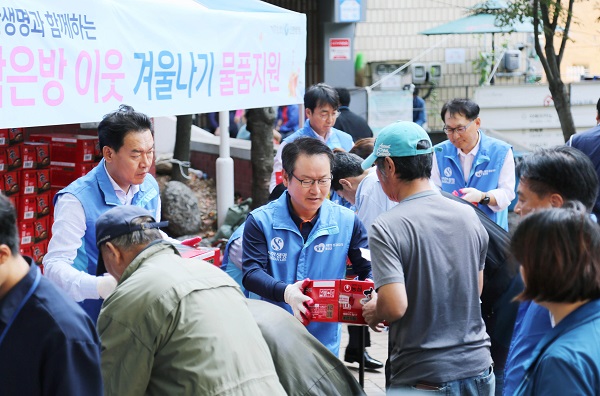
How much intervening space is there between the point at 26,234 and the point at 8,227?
424 centimetres

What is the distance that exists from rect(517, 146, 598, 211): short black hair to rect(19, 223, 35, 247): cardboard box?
14.5 feet

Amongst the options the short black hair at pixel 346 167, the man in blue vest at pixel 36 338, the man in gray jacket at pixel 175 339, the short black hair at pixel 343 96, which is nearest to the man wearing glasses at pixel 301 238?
the man in gray jacket at pixel 175 339

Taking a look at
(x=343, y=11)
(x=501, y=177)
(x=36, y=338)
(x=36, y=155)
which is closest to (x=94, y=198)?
(x=36, y=338)

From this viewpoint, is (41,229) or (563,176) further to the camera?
(41,229)

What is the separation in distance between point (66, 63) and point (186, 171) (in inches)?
288

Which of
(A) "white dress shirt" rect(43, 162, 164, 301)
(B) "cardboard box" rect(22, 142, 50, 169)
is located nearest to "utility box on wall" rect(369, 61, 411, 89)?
(B) "cardboard box" rect(22, 142, 50, 169)

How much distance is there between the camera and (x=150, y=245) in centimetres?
305

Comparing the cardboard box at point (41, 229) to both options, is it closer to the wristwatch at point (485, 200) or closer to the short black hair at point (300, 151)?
the short black hair at point (300, 151)

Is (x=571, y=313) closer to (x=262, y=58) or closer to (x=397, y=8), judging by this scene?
(x=262, y=58)

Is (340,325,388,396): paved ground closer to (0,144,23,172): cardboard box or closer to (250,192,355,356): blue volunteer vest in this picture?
(250,192,355,356): blue volunteer vest

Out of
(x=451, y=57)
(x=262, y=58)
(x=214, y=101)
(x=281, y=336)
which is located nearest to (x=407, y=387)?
(x=281, y=336)

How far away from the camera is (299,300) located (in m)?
3.81

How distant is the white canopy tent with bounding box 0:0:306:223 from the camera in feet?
14.6

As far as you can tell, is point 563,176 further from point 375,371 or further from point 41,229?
point 41,229
